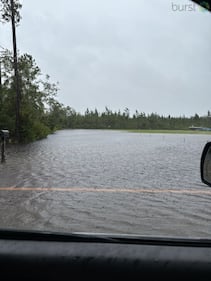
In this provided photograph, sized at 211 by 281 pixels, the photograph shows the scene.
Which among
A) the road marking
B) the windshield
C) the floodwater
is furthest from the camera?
the road marking

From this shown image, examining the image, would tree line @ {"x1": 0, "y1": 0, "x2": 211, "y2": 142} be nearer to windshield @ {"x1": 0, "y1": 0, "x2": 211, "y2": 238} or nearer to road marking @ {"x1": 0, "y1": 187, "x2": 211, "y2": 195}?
windshield @ {"x1": 0, "y1": 0, "x2": 211, "y2": 238}

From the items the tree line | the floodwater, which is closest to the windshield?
the floodwater

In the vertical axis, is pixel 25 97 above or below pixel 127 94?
above

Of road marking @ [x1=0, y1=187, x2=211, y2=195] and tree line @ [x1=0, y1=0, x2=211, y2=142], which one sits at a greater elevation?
tree line @ [x1=0, y1=0, x2=211, y2=142]

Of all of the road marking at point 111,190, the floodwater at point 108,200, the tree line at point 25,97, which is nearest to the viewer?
the floodwater at point 108,200

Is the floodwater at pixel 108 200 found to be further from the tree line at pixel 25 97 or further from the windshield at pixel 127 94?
the tree line at pixel 25 97

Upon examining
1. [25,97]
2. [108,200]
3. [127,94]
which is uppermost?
[25,97]

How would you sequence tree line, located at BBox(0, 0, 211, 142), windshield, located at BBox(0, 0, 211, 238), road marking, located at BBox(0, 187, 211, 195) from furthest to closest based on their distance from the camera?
tree line, located at BBox(0, 0, 211, 142), road marking, located at BBox(0, 187, 211, 195), windshield, located at BBox(0, 0, 211, 238)

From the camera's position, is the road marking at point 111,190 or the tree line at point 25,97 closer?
the road marking at point 111,190

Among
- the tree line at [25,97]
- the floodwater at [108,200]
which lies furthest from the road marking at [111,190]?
the tree line at [25,97]

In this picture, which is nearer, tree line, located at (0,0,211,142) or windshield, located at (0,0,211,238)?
windshield, located at (0,0,211,238)

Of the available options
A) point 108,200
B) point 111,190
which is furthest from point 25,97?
point 108,200

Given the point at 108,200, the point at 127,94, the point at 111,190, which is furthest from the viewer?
the point at 111,190

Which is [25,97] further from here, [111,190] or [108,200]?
[108,200]
